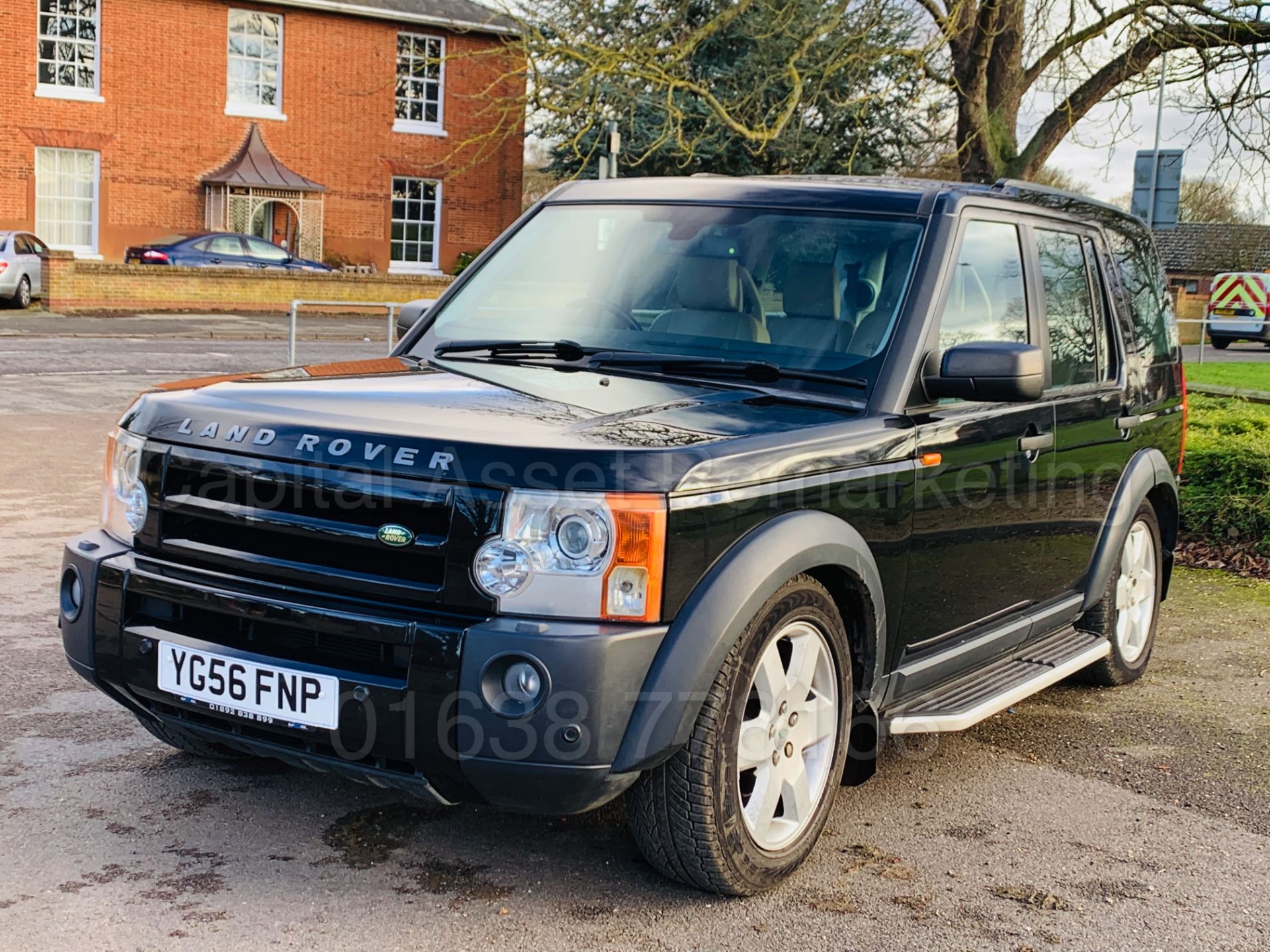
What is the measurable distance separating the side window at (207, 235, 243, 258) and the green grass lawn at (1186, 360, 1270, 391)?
19.8 m

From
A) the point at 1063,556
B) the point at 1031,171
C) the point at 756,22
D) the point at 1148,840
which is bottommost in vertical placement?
the point at 1148,840

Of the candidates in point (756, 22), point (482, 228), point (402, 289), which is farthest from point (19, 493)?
point (482, 228)

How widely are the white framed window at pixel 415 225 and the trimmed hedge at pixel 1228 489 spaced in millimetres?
31592

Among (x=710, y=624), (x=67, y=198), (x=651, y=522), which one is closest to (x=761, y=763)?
(x=710, y=624)

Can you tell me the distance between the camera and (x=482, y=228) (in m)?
39.9

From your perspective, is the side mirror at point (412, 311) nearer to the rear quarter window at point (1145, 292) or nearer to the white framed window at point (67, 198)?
the rear quarter window at point (1145, 292)

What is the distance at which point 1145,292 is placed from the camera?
21.0 ft

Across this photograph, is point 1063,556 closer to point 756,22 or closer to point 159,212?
point 756,22

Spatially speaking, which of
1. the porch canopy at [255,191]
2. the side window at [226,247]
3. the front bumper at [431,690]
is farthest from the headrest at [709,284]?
the porch canopy at [255,191]

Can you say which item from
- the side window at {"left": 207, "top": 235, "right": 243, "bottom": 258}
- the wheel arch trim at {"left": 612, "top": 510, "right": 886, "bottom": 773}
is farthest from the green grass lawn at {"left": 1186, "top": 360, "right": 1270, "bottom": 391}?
the side window at {"left": 207, "top": 235, "right": 243, "bottom": 258}

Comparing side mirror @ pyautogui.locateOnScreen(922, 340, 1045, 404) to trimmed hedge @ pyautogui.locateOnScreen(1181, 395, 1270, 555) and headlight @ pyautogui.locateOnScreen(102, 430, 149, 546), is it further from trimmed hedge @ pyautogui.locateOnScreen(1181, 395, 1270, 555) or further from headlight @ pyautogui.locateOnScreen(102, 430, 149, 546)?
trimmed hedge @ pyautogui.locateOnScreen(1181, 395, 1270, 555)

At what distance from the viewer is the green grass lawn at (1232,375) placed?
19.2 meters

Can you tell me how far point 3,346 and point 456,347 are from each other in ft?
56.7

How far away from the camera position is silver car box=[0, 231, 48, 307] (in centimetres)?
2703
